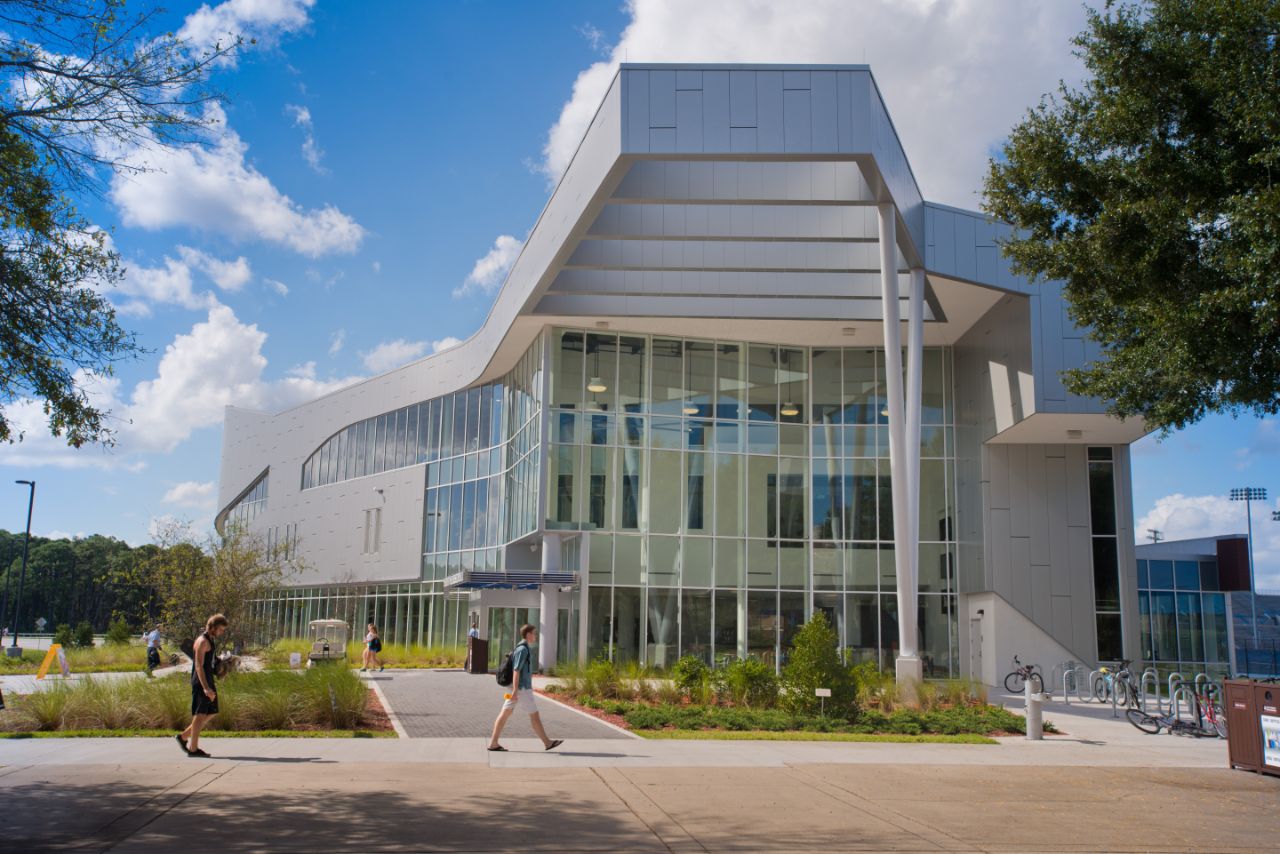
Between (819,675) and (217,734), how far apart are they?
9581mm

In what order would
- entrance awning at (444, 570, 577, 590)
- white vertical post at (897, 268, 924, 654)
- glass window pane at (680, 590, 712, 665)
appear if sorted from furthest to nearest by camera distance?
1. glass window pane at (680, 590, 712, 665)
2. entrance awning at (444, 570, 577, 590)
3. white vertical post at (897, 268, 924, 654)

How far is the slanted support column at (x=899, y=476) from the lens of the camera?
83.0 ft

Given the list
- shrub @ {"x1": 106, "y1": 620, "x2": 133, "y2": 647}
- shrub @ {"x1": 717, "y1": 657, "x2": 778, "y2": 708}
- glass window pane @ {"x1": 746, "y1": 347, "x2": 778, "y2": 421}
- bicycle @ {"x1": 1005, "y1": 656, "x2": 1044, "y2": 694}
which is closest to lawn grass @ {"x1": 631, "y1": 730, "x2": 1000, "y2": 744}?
shrub @ {"x1": 717, "y1": 657, "x2": 778, "y2": 708}

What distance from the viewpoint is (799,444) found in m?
34.0

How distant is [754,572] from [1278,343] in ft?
66.6

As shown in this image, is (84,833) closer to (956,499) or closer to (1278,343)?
(1278,343)

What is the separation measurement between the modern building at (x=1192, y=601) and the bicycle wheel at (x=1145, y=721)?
13102 mm

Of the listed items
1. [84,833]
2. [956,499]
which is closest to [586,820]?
[84,833]

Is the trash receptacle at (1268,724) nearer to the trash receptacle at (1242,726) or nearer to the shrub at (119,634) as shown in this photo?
the trash receptacle at (1242,726)

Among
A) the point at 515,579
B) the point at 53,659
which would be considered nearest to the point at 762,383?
the point at 515,579

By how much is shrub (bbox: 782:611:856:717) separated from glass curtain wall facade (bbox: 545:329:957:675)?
510 inches

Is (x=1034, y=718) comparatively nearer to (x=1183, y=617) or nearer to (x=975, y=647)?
(x=975, y=647)

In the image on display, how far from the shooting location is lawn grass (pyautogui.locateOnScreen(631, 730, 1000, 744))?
1634 cm

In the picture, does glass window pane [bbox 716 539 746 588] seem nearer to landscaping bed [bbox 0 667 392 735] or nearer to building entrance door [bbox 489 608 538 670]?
building entrance door [bbox 489 608 538 670]
